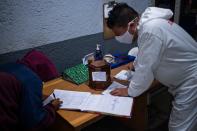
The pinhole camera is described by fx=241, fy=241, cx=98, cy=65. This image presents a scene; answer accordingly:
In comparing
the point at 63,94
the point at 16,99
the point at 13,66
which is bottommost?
the point at 63,94

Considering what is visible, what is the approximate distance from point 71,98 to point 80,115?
20 cm

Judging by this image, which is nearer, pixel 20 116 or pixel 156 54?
pixel 20 116

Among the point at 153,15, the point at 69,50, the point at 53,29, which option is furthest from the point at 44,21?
the point at 153,15

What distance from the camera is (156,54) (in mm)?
1353

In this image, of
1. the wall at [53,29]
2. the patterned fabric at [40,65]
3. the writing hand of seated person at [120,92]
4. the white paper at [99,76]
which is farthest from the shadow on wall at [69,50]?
the writing hand of seated person at [120,92]

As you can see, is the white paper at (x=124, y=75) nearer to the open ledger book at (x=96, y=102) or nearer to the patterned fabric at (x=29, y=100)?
the open ledger book at (x=96, y=102)

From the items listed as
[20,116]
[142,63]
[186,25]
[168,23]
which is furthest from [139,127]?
[186,25]

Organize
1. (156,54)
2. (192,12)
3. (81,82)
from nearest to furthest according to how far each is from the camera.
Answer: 1. (156,54)
2. (81,82)
3. (192,12)

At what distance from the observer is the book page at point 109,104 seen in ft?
4.56

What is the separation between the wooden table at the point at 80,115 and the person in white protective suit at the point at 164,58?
0.24m

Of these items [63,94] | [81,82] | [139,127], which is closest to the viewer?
[63,94]

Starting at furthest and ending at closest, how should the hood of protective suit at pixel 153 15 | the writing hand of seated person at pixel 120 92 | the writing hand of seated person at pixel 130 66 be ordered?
1. the writing hand of seated person at pixel 130 66
2. the writing hand of seated person at pixel 120 92
3. the hood of protective suit at pixel 153 15

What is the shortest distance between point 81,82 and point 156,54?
636mm

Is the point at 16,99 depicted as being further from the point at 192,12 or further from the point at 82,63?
the point at 192,12
